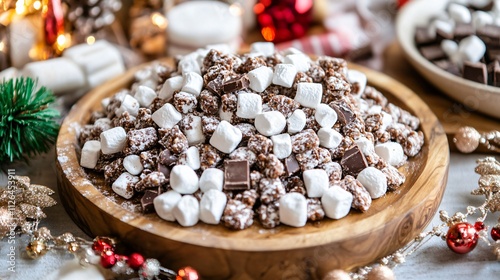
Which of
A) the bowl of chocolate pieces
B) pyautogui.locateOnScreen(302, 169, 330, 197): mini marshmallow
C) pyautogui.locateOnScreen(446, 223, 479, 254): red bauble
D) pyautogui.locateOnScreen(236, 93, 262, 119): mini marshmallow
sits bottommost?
pyautogui.locateOnScreen(446, 223, 479, 254): red bauble

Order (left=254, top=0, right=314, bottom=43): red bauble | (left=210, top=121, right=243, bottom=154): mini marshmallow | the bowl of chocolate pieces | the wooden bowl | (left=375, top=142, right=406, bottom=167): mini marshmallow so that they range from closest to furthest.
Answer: the wooden bowl, (left=210, top=121, right=243, bottom=154): mini marshmallow, (left=375, top=142, right=406, bottom=167): mini marshmallow, the bowl of chocolate pieces, (left=254, top=0, right=314, bottom=43): red bauble

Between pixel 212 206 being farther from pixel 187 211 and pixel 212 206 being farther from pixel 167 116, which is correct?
pixel 167 116

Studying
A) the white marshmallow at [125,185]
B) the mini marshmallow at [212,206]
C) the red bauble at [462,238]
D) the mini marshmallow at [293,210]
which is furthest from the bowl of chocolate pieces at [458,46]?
the white marshmallow at [125,185]

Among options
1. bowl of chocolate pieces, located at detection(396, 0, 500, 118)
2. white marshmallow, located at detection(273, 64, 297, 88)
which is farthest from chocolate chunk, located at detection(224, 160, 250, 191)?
bowl of chocolate pieces, located at detection(396, 0, 500, 118)

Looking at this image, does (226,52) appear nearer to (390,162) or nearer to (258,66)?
(258,66)

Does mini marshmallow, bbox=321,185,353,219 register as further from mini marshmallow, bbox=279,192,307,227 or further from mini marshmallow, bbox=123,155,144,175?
mini marshmallow, bbox=123,155,144,175

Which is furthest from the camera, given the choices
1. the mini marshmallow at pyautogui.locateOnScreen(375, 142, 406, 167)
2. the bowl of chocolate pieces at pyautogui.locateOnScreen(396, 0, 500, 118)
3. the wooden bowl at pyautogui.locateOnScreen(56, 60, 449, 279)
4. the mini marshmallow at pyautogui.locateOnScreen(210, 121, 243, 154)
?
the bowl of chocolate pieces at pyautogui.locateOnScreen(396, 0, 500, 118)

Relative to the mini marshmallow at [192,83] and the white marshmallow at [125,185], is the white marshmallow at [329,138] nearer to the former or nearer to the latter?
the mini marshmallow at [192,83]


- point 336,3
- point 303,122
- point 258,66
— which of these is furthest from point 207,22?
point 303,122
